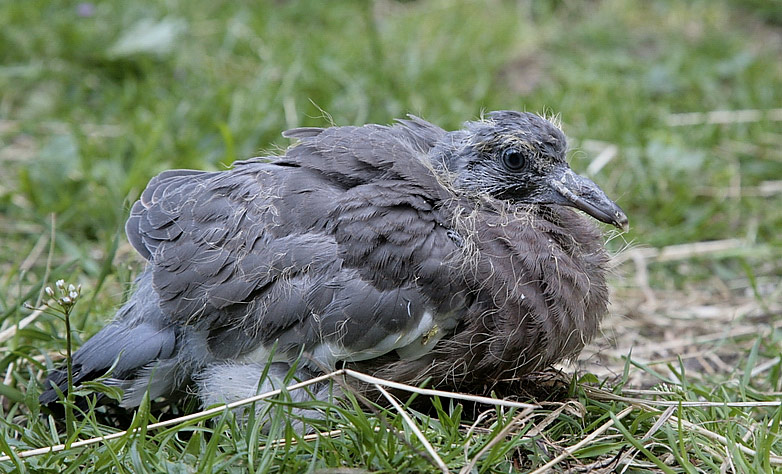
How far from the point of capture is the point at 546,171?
2826 millimetres

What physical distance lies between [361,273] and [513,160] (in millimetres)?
689

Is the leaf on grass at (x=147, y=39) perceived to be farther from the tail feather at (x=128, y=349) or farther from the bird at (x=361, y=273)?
the tail feather at (x=128, y=349)

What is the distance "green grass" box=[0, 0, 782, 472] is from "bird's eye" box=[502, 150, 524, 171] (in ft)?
1.46

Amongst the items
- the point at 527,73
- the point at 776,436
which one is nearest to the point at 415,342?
the point at 776,436

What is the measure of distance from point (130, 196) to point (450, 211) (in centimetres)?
191

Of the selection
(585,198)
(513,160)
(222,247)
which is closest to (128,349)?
(222,247)

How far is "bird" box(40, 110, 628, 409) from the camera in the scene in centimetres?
249

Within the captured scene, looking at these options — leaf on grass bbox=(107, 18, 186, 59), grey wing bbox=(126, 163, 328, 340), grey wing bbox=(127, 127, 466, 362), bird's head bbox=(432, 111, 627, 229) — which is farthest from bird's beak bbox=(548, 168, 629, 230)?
leaf on grass bbox=(107, 18, 186, 59)

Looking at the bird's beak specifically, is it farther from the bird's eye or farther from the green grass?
the green grass

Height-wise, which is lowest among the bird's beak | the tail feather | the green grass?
the green grass

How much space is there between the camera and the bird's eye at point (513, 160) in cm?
282

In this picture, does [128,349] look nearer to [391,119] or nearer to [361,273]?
[361,273]

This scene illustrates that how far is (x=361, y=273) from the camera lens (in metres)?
2.49

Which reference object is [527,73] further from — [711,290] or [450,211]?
[450,211]
